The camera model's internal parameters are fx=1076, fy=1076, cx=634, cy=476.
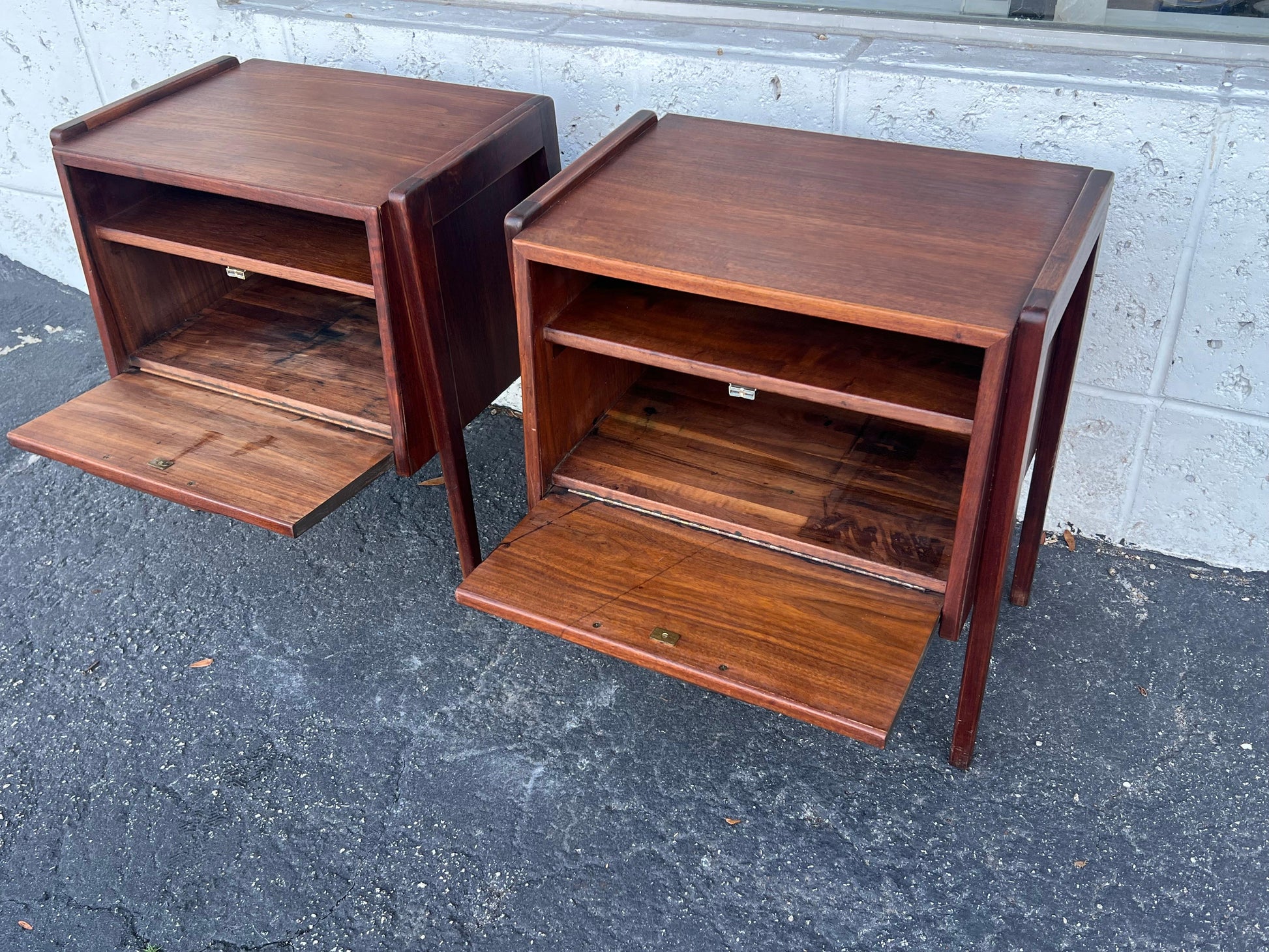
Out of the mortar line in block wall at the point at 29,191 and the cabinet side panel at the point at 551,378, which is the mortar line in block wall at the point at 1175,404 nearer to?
the cabinet side panel at the point at 551,378

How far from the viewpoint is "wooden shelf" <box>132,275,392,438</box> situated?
1.86 meters

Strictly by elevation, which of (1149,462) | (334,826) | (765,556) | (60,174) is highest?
(60,174)

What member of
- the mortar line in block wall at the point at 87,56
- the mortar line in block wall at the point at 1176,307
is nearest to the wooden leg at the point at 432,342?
the mortar line in block wall at the point at 1176,307

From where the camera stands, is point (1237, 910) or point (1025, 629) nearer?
point (1237, 910)

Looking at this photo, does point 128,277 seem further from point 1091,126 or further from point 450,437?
point 1091,126

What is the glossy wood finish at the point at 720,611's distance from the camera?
4.32 feet

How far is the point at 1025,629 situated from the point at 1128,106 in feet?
2.98

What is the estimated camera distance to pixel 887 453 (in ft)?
5.65

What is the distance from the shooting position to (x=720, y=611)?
1.43 metres

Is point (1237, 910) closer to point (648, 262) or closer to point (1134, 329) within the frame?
point (1134, 329)

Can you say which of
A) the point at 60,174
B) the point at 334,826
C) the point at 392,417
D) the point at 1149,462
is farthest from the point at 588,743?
the point at 60,174

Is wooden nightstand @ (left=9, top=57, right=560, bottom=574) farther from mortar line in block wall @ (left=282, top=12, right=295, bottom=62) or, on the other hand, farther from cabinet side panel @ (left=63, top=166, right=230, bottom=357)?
mortar line in block wall @ (left=282, top=12, right=295, bottom=62)

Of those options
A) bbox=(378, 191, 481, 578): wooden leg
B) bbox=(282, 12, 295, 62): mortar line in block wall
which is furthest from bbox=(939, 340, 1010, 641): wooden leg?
bbox=(282, 12, 295, 62): mortar line in block wall

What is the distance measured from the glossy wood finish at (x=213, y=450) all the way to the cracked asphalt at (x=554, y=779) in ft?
1.39
